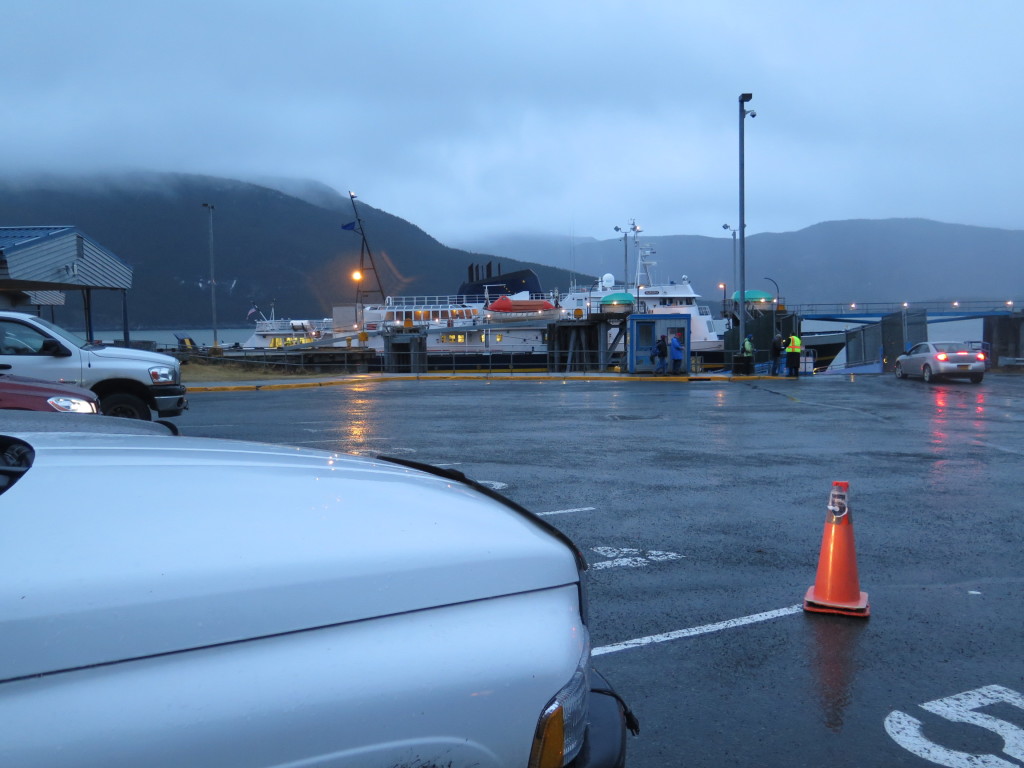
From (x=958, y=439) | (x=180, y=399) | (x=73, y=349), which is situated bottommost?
(x=958, y=439)

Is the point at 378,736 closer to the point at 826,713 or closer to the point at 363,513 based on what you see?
the point at 363,513

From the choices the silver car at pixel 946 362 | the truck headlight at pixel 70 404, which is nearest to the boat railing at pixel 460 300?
the silver car at pixel 946 362

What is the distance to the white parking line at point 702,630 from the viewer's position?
455 centimetres

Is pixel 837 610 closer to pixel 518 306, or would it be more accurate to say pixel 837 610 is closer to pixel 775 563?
pixel 775 563

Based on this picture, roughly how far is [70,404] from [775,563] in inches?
233

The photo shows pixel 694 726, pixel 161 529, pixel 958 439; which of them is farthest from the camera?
pixel 958 439

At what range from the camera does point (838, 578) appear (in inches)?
200

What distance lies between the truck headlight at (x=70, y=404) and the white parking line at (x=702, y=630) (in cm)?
482

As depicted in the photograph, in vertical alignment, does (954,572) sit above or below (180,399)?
below

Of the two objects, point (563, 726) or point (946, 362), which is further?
point (946, 362)

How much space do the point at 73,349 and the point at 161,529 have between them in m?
11.3

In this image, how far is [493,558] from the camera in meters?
1.99

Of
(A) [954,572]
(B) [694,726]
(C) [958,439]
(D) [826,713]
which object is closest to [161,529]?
(B) [694,726]

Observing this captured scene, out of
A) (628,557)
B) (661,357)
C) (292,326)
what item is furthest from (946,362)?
(292,326)
